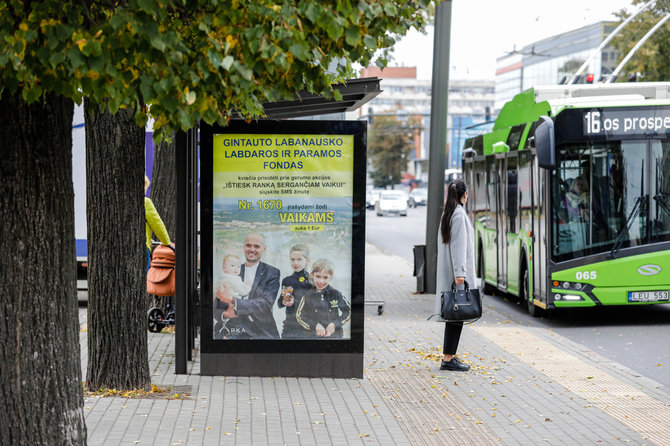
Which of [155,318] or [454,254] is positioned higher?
[454,254]

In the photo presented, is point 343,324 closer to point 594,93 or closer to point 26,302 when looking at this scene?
point 26,302

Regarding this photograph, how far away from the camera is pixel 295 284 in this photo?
8711 millimetres

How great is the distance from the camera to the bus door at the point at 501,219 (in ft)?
53.9

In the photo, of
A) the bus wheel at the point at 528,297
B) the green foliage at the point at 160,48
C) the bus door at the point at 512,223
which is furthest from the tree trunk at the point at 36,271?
the bus door at the point at 512,223

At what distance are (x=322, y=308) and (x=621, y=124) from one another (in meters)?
6.18

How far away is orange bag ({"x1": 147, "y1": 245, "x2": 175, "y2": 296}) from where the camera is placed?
1074 cm

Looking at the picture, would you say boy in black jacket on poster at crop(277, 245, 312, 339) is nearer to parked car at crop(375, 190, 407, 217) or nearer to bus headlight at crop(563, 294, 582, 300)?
bus headlight at crop(563, 294, 582, 300)

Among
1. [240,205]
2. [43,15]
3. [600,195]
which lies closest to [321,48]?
[43,15]

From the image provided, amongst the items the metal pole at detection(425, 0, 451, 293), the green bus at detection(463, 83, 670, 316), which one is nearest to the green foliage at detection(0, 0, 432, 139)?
the green bus at detection(463, 83, 670, 316)

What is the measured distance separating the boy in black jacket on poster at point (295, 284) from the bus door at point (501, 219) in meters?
8.14

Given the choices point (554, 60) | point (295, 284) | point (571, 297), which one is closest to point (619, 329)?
point (571, 297)

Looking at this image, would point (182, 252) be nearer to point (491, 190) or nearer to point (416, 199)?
point (491, 190)

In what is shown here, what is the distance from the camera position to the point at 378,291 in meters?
18.5

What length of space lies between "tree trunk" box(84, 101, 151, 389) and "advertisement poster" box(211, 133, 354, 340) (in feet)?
2.42
